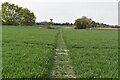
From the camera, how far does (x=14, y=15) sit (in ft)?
339

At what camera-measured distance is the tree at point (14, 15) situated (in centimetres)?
10175

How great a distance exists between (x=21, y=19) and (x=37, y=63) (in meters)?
101

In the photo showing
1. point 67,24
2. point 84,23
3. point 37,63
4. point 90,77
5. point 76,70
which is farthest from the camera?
point 67,24

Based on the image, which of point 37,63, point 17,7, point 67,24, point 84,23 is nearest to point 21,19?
point 17,7

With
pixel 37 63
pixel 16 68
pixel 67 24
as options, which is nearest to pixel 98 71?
pixel 37 63

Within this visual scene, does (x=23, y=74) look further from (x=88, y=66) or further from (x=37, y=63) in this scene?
(x=88, y=66)

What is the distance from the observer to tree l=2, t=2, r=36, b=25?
10175 cm

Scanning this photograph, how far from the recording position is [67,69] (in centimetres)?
845

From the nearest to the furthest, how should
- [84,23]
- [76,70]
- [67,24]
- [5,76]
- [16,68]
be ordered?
[5,76] < [16,68] < [76,70] < [84,23] < [67,24]

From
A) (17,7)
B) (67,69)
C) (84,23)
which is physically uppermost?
(17,7)

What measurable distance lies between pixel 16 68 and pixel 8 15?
3929 inches

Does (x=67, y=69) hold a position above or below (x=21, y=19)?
below

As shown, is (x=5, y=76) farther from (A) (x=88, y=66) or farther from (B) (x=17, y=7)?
(B) (x=17, y=7)

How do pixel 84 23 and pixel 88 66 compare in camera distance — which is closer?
pixel 88 66
